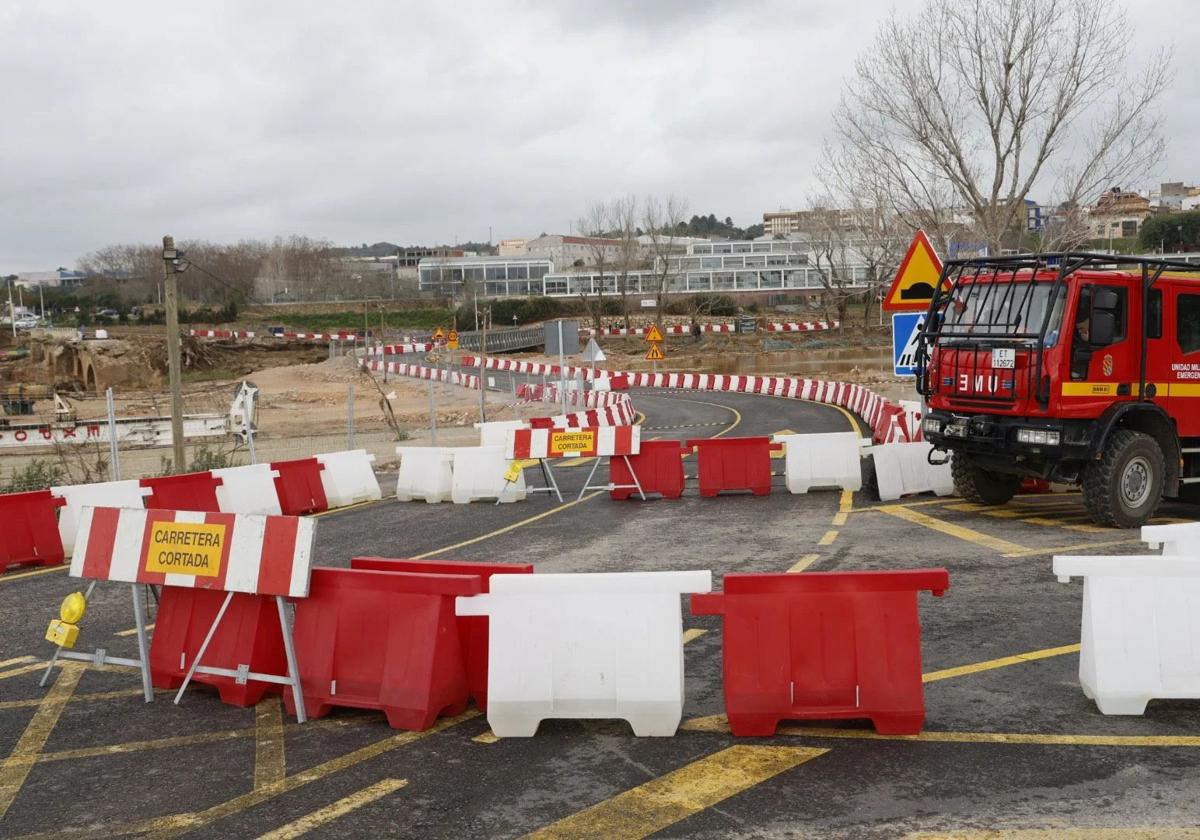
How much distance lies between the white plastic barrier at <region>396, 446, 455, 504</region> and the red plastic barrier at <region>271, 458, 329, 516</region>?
49.0 inches

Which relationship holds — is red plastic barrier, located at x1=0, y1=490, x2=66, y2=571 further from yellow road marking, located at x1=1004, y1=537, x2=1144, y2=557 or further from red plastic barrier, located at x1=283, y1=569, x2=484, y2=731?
yellow road marking, located at x1=1004, y1=537, x2=1144, y2=557

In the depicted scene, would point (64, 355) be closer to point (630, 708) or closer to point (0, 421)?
point (0, 421)

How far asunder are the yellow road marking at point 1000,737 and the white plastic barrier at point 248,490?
9.97m

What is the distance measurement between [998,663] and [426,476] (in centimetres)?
1097

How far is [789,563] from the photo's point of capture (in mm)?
11031

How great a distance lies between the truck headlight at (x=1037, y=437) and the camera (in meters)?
12.1

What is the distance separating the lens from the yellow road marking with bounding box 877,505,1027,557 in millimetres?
11641

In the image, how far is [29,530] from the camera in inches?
510

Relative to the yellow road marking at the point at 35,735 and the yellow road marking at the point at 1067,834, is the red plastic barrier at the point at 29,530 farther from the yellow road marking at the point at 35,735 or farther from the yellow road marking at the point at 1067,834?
the yellow road marking at the point at 1067,834

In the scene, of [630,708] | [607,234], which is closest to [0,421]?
[630,708]

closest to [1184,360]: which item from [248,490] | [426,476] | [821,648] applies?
[821,648]

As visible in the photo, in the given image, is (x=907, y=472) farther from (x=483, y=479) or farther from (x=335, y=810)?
(x=335, y=810)

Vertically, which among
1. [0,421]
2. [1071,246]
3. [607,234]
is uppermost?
[607,234]

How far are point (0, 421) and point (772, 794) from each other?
36660 mm
